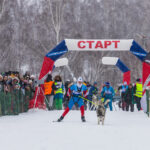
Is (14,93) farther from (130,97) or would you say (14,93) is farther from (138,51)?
(130,97)

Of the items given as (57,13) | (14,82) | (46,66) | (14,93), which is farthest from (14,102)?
(57,13)

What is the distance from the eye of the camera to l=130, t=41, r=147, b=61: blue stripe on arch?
54.2ft

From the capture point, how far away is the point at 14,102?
14.1 m

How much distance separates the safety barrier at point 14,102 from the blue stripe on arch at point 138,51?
486 cm

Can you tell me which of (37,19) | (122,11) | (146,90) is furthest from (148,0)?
(146,90)

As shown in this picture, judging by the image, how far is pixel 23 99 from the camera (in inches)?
611

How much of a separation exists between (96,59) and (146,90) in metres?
25.8

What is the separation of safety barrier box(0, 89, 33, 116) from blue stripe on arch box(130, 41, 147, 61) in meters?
4.86

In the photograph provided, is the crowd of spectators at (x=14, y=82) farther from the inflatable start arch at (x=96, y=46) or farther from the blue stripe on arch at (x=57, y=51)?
the blue stripe on arch at (x=57, y=51)

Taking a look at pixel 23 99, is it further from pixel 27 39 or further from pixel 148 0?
pixel 148 0

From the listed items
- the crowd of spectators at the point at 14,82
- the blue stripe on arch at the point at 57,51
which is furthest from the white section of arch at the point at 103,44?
the crowd of spectators at the point at 14,82

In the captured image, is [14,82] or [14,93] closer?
[14,93]

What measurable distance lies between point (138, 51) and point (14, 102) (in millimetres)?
5891

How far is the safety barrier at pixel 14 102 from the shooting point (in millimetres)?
13409
